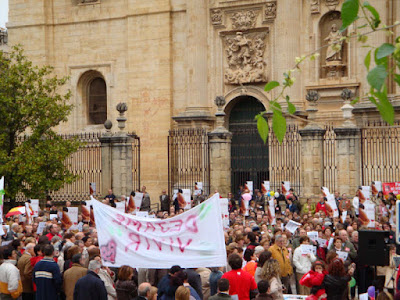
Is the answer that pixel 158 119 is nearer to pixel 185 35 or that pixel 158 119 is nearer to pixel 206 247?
pixel 185 35

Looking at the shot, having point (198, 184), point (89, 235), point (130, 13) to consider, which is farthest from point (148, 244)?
point (130, 13)

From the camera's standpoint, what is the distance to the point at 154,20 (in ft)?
105

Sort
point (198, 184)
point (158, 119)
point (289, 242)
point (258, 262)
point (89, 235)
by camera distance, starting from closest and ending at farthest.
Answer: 1. point (258, 262)
2. point (89, 235)
3. point (289, 242)
4. point (198, 184)
5. point (158, 119)

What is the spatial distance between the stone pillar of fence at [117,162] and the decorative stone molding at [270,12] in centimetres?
706

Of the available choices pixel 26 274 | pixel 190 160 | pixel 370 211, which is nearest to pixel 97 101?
pixel 190 160

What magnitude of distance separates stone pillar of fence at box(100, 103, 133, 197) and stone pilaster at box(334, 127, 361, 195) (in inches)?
285

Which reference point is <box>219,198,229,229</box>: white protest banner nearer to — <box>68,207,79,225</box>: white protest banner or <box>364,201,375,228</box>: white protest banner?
<box>364,201,375,228</box>: white protest banner

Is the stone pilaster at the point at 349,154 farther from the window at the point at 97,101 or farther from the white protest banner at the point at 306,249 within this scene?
the window at the point at 97,101

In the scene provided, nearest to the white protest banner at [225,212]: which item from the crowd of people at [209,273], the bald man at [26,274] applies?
the crowd of people at [209,273]

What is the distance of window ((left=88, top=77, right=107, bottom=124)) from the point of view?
1356 inches

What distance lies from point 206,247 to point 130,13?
23.1 m

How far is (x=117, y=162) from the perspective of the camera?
2648cm

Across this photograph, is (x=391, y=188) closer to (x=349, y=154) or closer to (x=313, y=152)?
(x=349, y=154)

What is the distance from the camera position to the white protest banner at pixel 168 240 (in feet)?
35.3
